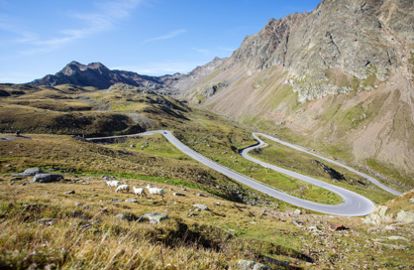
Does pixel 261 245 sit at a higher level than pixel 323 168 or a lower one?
higher

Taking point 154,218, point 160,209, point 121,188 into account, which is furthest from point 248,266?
point 121,188

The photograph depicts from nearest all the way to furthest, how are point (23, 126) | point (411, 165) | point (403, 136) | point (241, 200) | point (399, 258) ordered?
point (399, 258), point (241, 200), point (23, 126), point (411, 165), point (403, 136)

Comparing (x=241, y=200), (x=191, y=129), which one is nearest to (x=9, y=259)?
(x=241, y=200)

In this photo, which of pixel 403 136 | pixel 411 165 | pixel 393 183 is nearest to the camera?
pixel 393 183

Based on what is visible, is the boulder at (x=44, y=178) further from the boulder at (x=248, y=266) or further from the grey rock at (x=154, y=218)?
the boulder at (x=248, y=266)

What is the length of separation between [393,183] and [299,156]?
4592 centimetres

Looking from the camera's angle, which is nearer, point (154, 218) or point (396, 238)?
point (154, 218)

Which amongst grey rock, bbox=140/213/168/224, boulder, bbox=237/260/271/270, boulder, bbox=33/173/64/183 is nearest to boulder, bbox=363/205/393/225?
grey rock, bbox=140/213/168/224

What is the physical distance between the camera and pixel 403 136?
15988 centimetres

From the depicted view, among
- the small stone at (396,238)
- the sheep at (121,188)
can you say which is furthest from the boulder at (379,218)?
the sheep at (121,188)

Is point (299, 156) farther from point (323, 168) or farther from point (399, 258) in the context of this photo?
point (399, 258)

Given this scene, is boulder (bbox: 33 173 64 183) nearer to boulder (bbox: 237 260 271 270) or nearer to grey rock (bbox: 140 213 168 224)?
grey rock (bbox: 140 213 168 224)

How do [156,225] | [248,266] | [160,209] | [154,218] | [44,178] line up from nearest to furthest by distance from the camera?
1. [248,266]
2. [156,225]
3. [154,218]
4. [160,209]
5. [44,178]

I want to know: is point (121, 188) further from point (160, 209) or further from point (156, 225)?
point (156, 225)
